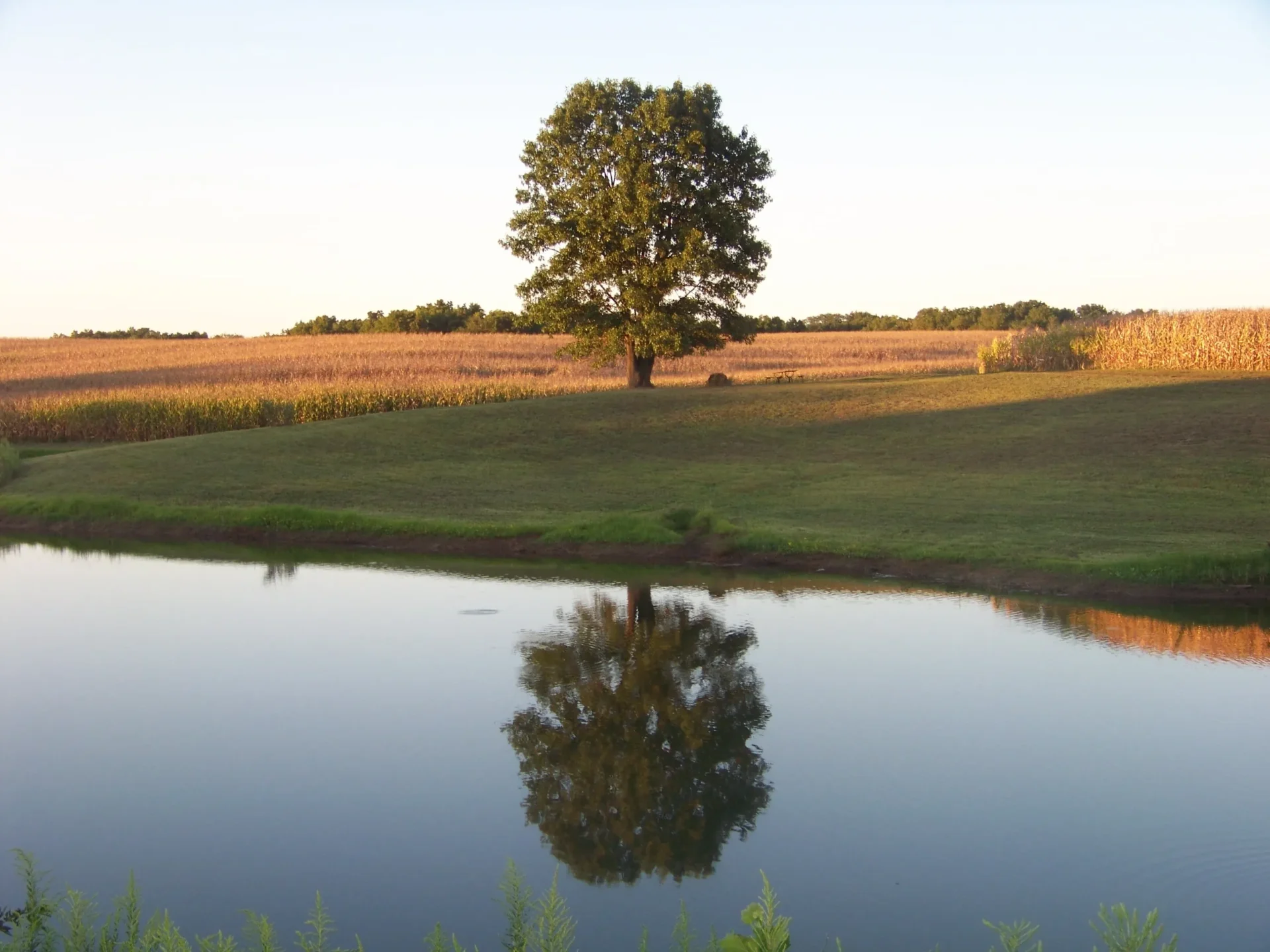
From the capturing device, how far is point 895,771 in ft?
29.8

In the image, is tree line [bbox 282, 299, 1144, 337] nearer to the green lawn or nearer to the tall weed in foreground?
the green lawn

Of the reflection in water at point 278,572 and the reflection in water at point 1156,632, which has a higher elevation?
the reflection in water at point 1156,632

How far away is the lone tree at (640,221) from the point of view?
117 ft

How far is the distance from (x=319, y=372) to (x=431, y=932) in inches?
1871

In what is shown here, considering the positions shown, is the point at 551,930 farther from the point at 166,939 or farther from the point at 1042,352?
the point at 1042,352

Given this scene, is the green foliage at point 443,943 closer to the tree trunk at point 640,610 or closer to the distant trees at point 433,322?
the tree trunk at point 640,610

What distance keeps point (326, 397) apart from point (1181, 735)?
33.1 m

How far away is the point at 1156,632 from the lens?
1372 centimetres

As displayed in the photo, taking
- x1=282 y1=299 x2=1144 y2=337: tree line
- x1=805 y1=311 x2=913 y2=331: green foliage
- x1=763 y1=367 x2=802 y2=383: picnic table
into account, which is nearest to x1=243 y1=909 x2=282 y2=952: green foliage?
x1=763 y1=367 x2=802 y2=383: picnic table

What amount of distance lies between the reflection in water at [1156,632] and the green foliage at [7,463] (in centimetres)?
2139

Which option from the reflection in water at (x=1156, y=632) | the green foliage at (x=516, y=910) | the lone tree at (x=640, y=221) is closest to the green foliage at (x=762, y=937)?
the green foliage at (x=516, y=910)

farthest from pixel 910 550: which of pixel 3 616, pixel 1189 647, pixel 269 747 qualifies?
pixel 3 616

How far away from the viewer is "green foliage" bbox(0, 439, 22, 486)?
2678 centimetres

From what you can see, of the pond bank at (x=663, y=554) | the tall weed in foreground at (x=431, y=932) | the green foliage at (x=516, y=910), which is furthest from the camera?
the pond bank at (x=663, y=554)
